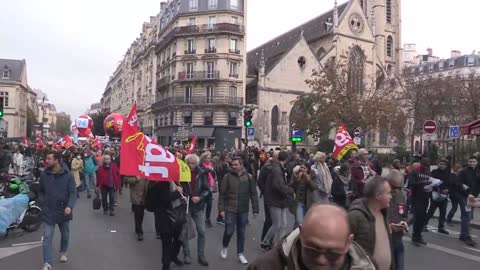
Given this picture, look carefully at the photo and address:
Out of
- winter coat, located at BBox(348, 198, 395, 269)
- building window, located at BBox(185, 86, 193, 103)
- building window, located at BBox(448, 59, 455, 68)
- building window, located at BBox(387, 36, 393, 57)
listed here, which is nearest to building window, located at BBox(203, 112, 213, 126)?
building window, located at BBox(185, 86, 193, 103)

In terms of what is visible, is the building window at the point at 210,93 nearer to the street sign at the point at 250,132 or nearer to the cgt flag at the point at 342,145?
the street sign at the point at 250,132

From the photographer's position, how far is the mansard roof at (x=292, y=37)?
197 ft

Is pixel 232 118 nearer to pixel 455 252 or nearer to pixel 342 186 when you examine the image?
pixel 342 186

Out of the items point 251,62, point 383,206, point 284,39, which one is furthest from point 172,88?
point 383,206

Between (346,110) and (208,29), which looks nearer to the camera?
(346,110)

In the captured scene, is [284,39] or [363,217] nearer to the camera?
[363,217]

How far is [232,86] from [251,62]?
1557 centimetres

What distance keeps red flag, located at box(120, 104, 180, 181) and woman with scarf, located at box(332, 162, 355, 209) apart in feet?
11.1

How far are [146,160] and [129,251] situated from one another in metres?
2.45

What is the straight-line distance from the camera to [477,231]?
431 inches

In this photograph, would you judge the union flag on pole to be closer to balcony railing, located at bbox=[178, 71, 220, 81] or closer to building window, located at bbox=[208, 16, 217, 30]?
balcony railing, located at bbox=[178, 71, 220, 81]

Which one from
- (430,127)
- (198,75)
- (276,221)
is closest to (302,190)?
(276,221)

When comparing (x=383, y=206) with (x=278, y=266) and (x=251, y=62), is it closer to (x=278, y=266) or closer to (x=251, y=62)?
(x=278, y=266)

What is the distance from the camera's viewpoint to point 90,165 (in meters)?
15.8
